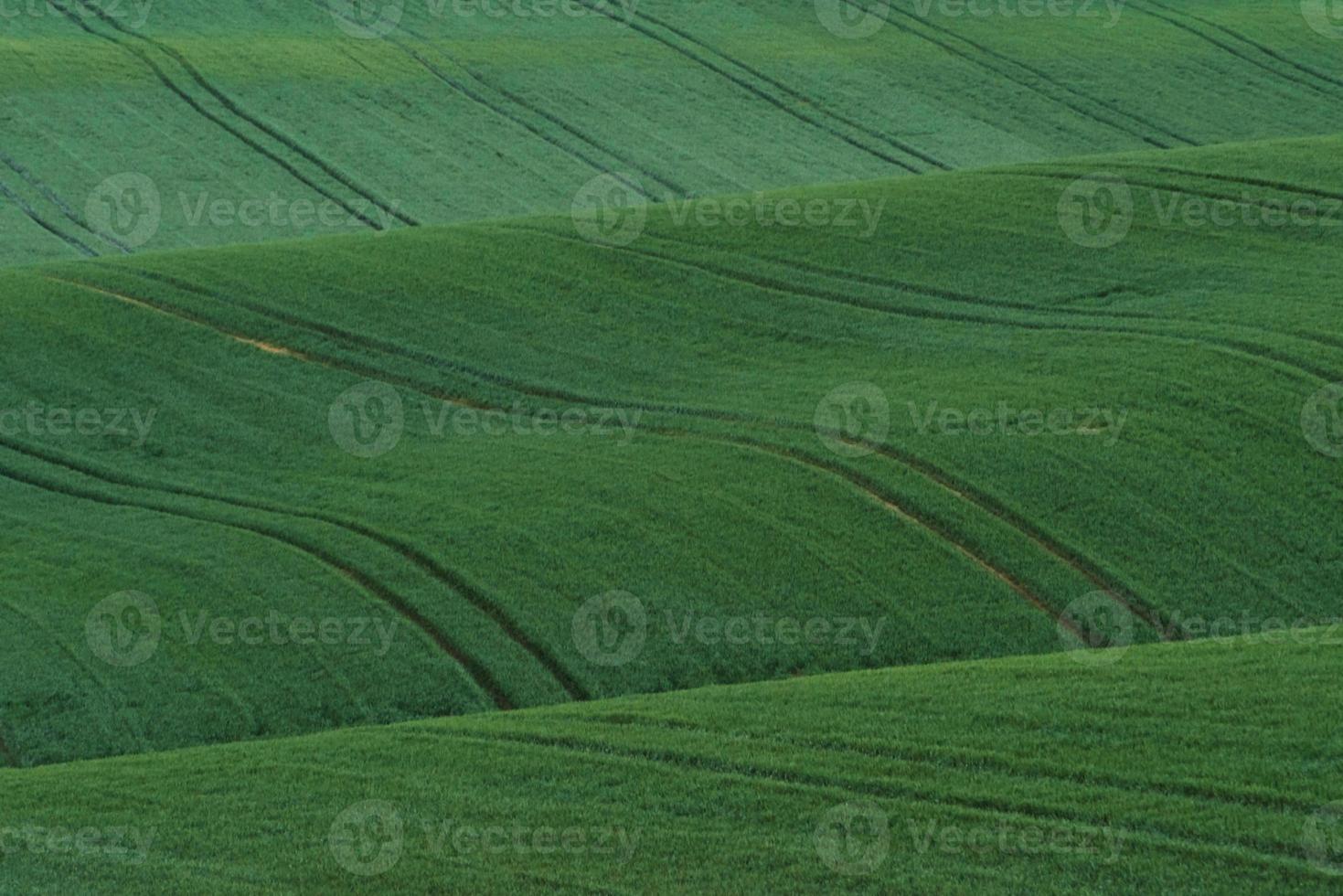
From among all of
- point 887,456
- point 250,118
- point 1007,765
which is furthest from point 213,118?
point 1007,765

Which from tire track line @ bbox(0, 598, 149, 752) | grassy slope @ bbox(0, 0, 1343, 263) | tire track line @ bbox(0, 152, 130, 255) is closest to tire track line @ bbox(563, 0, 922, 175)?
grassy slope @ bbox(0, 0, 1343, 263)

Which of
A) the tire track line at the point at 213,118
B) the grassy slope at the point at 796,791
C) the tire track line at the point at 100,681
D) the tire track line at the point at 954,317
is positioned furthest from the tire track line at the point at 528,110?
the grassy slope at the point at 796,791

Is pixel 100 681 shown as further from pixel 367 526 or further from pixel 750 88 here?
pixel 750 88

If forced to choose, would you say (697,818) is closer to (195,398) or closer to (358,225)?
(195,398)

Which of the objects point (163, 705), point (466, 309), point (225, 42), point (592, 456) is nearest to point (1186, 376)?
point (592, 456)

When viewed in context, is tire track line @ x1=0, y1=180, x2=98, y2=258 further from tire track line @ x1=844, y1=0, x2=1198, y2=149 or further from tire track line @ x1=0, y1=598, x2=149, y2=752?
tire track line @ x1=844, y1=0, x2=1198, y2=149

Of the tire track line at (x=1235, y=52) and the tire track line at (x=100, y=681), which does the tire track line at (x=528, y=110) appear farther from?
the tire track line at (x=100, y=681)
